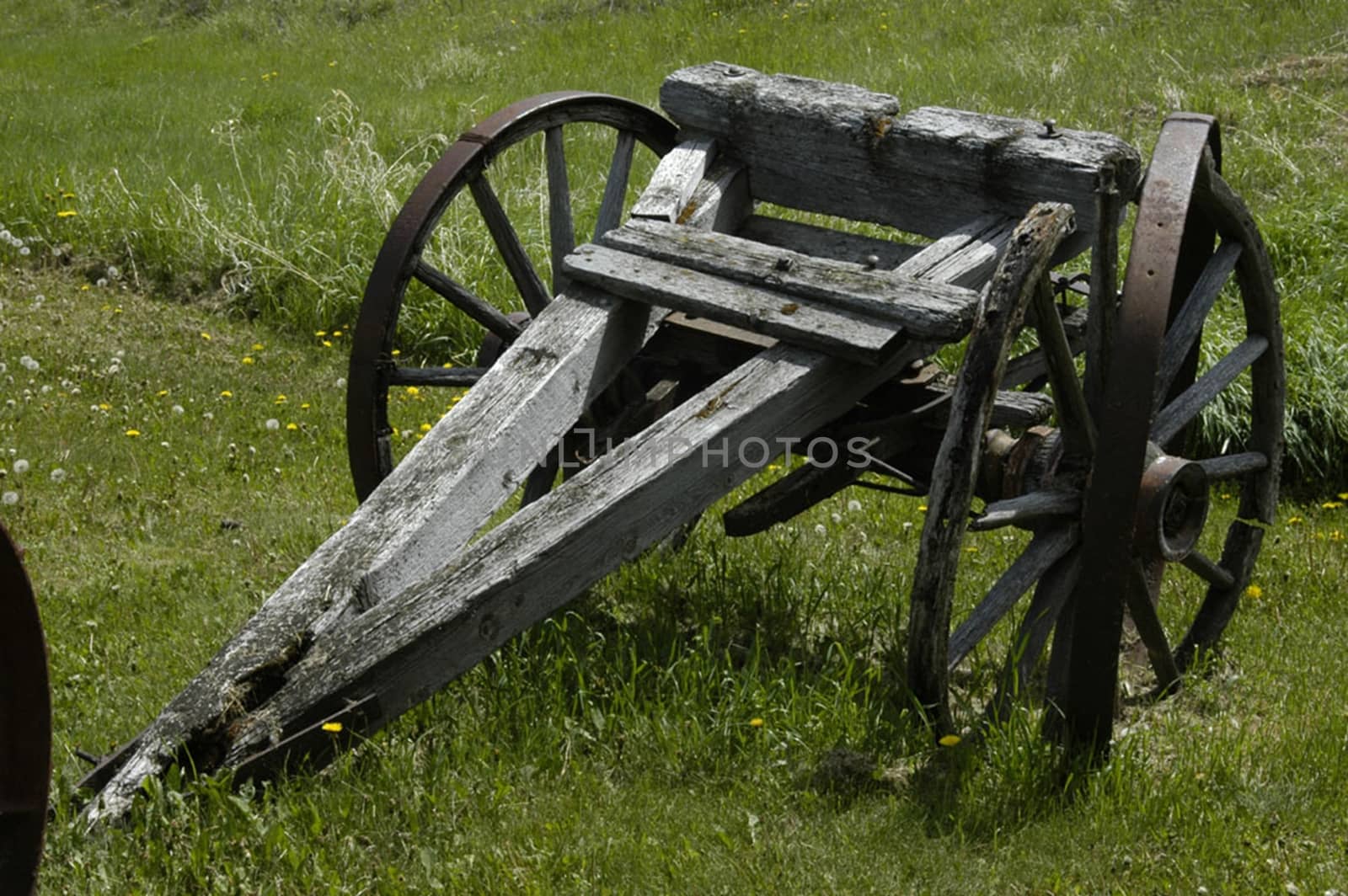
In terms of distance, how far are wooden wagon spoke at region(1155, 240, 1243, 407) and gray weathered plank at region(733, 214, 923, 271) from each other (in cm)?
69

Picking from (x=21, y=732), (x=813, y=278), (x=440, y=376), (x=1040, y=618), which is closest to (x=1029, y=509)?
(x=1040, y=618)

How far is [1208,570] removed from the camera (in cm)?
386

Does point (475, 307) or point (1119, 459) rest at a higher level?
point (1119, 459)

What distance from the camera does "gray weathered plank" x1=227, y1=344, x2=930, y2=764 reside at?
2.90 meters

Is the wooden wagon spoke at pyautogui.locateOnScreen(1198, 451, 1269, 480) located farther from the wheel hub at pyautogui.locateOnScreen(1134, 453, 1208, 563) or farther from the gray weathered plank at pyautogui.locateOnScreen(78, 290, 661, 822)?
the gray weathered plank at pyautogui.locateOnScreen(78, 290, 661, 822)

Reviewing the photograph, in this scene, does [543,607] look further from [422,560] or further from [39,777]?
[39,777]

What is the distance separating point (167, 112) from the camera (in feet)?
35.0

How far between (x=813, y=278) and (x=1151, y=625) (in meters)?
1.16

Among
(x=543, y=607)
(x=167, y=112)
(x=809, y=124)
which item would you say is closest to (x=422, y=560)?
(x=543, y=607)

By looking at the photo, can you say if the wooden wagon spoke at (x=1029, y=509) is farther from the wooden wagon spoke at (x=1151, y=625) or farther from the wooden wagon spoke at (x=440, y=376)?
the wooden wagon spoke at (x=440, y=376)

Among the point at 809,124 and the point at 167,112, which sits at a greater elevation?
the point at 809,124

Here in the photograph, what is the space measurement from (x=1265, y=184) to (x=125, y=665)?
19.9ft

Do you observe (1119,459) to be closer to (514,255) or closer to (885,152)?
Result: (885,152)

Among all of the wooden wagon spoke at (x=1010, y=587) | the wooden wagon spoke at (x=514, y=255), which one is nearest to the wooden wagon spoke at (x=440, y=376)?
the wooden wagon spoke at (x=514, y=255)
